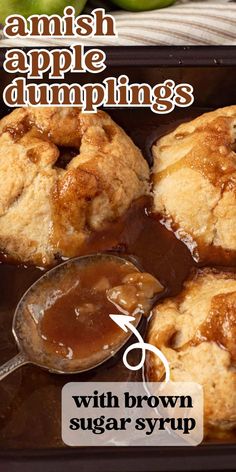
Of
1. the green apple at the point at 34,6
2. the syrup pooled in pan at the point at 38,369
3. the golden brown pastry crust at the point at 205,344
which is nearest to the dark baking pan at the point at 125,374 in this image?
the syrup pooled in pan at the point at 38,369

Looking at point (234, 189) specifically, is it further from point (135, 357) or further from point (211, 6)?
point (211, 6)

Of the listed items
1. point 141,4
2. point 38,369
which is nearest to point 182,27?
point 141,4

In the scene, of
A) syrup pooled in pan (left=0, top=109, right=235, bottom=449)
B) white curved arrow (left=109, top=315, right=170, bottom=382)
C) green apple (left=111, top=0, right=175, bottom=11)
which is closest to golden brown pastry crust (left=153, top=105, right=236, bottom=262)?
syrup pooled in pan (left=0, top=109, right=235, bottom=449)

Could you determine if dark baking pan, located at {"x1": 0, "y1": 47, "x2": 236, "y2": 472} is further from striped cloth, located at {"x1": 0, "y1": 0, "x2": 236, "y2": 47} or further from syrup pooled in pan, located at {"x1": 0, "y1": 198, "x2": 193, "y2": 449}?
striped cloth, located at {"x1": 0, "y1": 0, "x2": 236, "y2": 47}

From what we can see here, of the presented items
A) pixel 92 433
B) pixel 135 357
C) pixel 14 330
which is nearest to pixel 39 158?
pixel 14 330

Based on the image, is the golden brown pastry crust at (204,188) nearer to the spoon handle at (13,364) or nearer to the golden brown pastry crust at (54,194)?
the golden brown pastry crust at (54,194)
